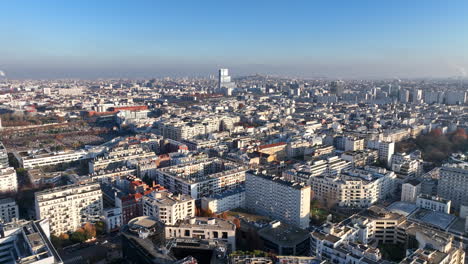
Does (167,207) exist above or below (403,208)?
above

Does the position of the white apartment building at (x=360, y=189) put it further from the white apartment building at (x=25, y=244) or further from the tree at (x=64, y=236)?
the white apartment building at (x=25, y=244)

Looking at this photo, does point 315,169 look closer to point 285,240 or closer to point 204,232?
point 285,240

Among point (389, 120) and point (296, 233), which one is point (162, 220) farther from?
point (389, 120)

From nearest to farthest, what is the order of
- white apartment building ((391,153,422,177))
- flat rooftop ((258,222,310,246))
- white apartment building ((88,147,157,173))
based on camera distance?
flat rooftop ((258,222,310,246)) → white apartment building ((391,153,422,177)) → white apartment building ((88,147,157,173))

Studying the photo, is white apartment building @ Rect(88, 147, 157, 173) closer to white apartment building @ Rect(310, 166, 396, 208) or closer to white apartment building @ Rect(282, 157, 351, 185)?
white apartment building @ Rect(282, 157, 351, 185)

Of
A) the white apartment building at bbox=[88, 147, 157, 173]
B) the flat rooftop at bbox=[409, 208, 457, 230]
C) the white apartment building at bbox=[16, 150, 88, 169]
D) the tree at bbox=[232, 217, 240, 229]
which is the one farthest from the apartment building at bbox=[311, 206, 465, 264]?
the white apartment building at bbox=[16, 150, 88, 169]

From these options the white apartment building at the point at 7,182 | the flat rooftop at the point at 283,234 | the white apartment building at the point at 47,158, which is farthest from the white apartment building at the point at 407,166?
the white apartment building at the point at 7,182

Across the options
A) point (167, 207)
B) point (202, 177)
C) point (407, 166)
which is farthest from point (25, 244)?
point (407, 166)
